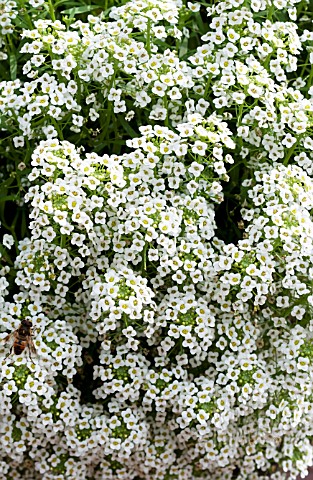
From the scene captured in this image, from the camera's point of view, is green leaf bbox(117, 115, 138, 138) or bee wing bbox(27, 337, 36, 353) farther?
green leaf bbox(117, 115, 138, 138)

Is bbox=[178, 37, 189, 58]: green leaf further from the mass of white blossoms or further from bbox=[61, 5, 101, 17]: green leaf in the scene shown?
bbox=[61, 5, 101, 17]: green leaf

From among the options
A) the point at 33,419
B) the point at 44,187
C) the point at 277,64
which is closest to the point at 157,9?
the point at 277,64

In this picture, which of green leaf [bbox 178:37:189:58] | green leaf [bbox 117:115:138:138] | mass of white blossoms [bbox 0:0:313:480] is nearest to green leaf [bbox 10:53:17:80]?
mass of white blossoms [bbox 0:0:313:480]

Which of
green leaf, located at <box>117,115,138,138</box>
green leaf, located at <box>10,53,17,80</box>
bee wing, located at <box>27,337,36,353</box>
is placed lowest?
bee wing, located at <box>27,337,36,353</box>

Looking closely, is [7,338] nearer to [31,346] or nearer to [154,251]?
[31,346]

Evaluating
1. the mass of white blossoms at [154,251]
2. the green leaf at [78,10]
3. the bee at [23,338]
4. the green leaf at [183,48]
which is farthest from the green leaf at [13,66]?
the bee at [23,338]

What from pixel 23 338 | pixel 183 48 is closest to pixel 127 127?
pixel 183 48

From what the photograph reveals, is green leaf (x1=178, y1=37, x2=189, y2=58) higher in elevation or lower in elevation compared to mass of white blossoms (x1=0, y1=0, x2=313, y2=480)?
higher

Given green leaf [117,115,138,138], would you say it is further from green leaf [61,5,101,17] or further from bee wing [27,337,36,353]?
bee wing [27,337,36,353]

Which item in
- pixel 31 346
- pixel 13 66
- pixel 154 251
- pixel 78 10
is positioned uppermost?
pixel 78 10
